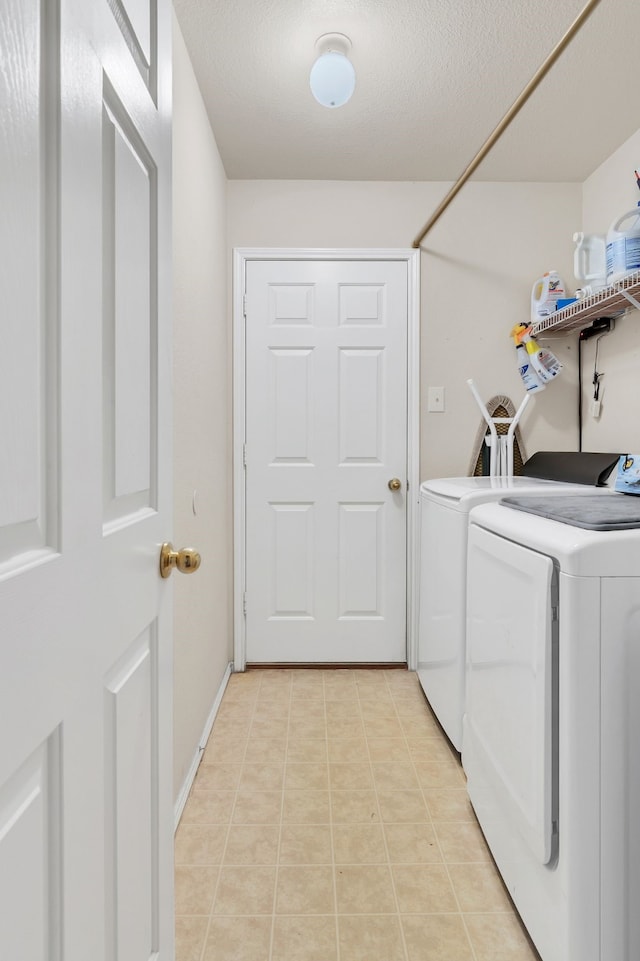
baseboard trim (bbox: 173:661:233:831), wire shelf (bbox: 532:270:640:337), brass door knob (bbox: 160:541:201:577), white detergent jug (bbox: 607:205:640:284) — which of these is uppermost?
white detergent jug (bbox: 607:205:640:284)

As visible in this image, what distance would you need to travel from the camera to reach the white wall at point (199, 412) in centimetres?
176

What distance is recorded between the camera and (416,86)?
2039 mm

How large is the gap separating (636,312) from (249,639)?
2.25m

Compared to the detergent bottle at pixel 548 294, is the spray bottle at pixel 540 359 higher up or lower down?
lower down

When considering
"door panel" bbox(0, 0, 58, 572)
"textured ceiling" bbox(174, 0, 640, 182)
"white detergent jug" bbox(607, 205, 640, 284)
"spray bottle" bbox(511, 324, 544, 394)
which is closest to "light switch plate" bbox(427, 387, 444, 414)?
"spray bottle" bbox(511, 324, 544, 394)

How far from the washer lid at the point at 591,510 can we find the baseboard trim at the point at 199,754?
3.98 feet

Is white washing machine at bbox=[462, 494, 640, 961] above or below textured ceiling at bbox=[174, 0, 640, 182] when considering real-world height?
below

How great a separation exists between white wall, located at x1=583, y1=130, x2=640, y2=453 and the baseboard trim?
6.63 feet

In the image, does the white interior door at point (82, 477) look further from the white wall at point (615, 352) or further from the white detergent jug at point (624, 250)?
the white wall at point (615, 352)

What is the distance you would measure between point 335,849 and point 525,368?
2.16 metres

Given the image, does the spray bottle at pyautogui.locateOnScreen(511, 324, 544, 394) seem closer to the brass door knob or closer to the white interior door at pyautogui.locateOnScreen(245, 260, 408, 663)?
the white interior door at pyautogui.locateOnScreen(245, 260, 408, 663)

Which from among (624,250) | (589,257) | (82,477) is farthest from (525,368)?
(82,477)

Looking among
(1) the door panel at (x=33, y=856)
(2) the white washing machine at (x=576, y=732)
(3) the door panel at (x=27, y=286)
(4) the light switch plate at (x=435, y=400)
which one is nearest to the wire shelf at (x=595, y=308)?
(4) the light switch plate at (x=435, y=400)

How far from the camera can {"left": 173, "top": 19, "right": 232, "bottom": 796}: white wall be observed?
1762mm
